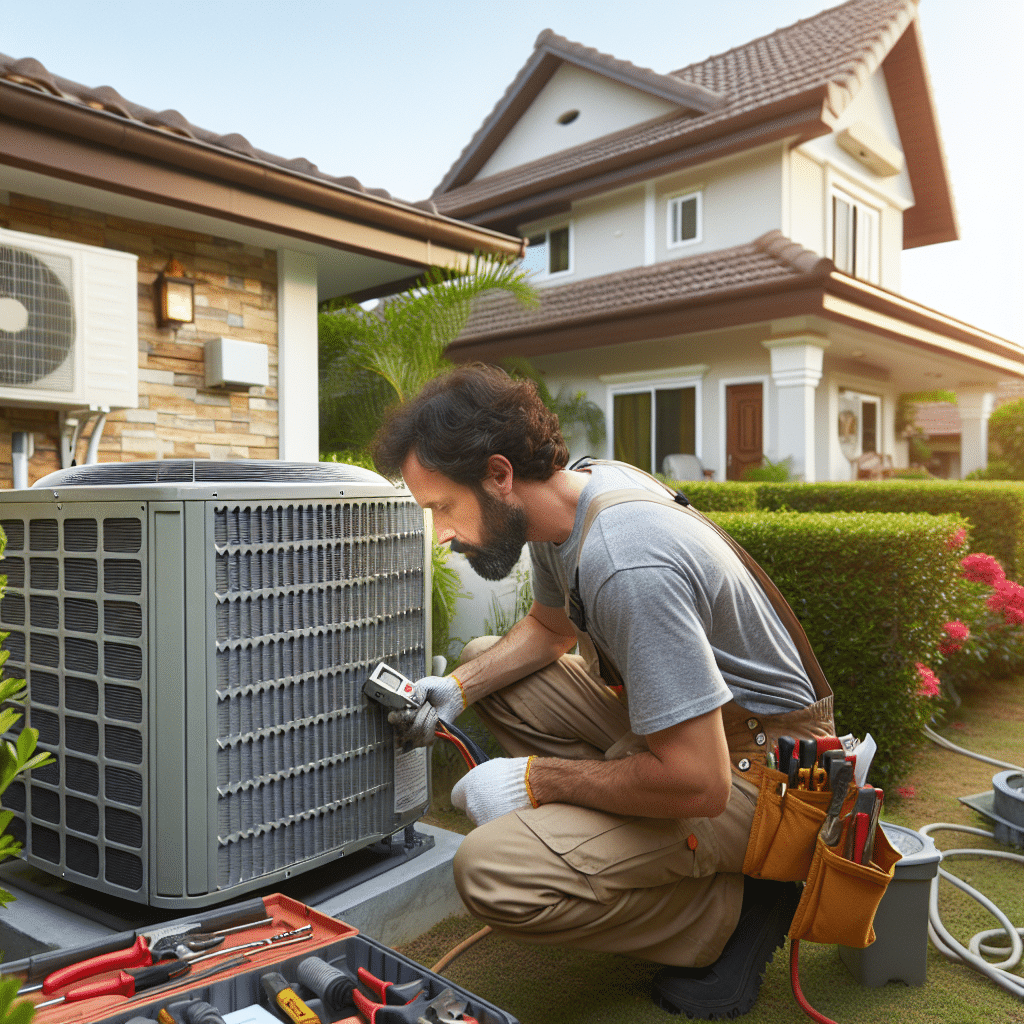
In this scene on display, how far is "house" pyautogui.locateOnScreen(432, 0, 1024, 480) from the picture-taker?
349 inches

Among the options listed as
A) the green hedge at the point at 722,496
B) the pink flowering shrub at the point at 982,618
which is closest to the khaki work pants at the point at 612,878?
the pink flowering shrub at the point at 982,618

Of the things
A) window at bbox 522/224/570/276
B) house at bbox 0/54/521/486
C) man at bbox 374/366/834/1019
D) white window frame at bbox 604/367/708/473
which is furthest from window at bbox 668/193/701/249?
man at bbox 374/366/834/1019

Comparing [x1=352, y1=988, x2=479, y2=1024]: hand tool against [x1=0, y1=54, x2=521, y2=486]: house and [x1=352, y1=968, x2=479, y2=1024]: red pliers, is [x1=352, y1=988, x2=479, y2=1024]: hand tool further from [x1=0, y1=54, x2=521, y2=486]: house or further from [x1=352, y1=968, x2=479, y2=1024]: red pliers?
[x1=0, y1=54, x2=521, y2=486]: house

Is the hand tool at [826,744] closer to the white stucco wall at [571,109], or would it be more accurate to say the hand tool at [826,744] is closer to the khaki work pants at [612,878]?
the khaki work pants at [612,878]

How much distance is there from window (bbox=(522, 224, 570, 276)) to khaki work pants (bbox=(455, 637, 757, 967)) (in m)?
10.6

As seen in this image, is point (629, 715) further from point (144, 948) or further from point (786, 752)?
point (144, 948)

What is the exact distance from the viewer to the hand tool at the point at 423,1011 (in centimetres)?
121

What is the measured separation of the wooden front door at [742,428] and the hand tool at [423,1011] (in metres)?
8.74

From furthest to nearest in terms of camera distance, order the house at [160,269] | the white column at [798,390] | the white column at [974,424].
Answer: the white column at [974,424], the white column at [798,390], the house at [160,269]

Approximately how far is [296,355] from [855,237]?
934cm

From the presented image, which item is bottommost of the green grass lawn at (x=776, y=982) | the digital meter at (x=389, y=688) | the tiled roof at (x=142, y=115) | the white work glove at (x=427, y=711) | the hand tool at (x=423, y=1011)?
the green grass lawn at (x=776, y=982)

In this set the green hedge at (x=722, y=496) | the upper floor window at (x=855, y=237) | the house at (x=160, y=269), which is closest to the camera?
the house at (x=160, y=269)

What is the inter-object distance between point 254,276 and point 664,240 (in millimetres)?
7348

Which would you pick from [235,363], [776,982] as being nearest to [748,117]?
[235,363]
